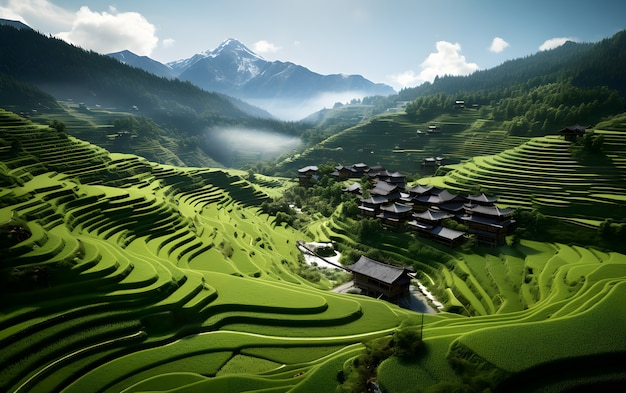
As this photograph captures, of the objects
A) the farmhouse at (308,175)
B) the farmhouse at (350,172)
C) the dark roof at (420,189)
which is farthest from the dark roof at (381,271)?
the farmhouse at (308,175)

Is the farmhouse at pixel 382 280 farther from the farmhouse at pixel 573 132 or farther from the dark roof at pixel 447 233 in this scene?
the farmhouse at pixel 573 132

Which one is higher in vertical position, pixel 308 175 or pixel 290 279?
pixel 308 175

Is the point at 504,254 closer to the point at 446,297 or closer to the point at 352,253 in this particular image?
the point at 446,297

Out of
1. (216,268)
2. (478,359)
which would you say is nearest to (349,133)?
(216,268)

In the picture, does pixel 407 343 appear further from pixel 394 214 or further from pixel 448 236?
pixel 394 214

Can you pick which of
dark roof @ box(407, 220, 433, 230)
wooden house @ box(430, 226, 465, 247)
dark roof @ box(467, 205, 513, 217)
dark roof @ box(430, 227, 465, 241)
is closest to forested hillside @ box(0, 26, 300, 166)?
dark roof @ box(407, 220, 433, 230)

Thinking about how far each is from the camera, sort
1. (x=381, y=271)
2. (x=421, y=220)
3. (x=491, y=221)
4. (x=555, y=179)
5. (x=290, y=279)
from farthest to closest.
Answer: (x=555, y=179) < (x=421, y=220) < (x=491, y=221) < (x=290, y=279) < (x=381, y=271)

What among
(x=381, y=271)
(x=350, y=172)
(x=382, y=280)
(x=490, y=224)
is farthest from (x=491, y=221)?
(x=350, y=172)
